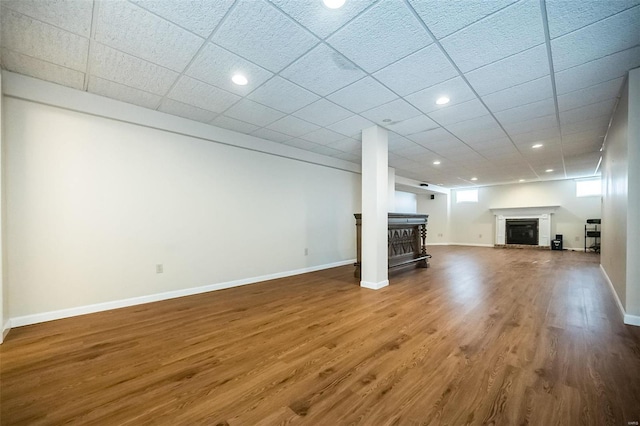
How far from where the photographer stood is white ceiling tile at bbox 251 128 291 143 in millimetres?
4193

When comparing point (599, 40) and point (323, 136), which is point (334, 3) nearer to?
point (599, 40)

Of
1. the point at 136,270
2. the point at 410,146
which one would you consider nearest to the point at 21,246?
the point at 136,270

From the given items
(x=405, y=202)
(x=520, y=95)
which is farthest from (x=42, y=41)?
(x=405, y=202)

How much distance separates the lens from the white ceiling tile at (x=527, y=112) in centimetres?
319

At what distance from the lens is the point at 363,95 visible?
9.79 ft

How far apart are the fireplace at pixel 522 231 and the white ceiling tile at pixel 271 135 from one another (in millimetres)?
9952

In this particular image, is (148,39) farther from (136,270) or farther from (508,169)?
(508,169)

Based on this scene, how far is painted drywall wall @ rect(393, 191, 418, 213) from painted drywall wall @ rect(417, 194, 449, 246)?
0.60m

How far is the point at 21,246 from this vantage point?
2.60 m

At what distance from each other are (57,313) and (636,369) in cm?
522

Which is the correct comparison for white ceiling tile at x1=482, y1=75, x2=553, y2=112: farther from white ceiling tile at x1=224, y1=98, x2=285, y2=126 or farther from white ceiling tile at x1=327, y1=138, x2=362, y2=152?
white ceiling tile at x1=224, y1=98, x2=285, y2=126

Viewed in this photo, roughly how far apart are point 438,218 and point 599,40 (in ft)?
33.1

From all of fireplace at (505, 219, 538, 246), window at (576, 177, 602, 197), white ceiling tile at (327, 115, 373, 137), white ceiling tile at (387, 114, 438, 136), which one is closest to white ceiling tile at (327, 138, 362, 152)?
white ceiling tile at (327, 115, 373, 137)

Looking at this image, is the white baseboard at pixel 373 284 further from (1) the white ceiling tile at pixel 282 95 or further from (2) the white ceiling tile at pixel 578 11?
(2) the white ceiling tile at pixel 578 11
